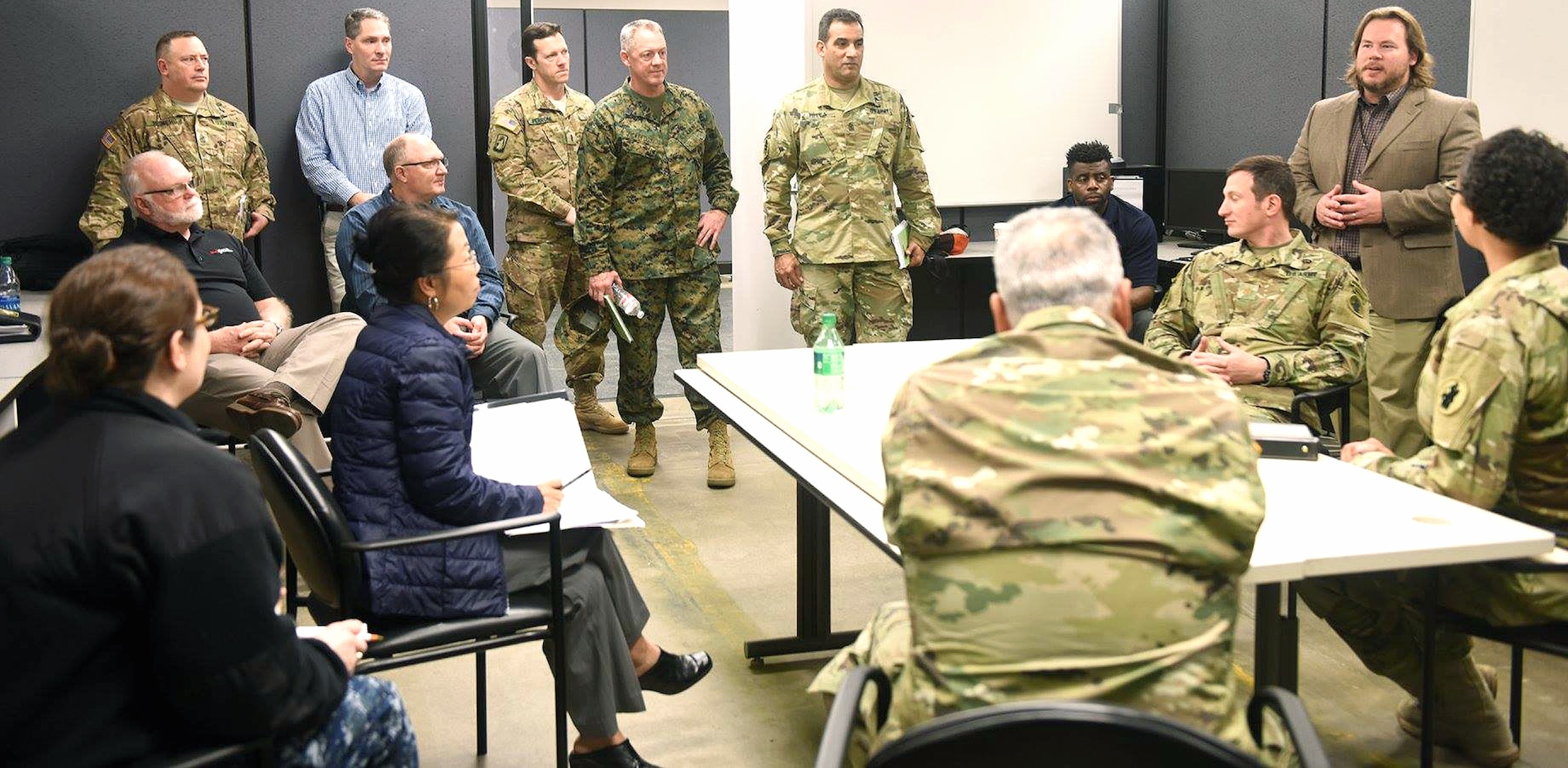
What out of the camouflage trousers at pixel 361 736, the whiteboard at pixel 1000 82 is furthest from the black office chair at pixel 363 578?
the whiteboard at pixel 1000 82

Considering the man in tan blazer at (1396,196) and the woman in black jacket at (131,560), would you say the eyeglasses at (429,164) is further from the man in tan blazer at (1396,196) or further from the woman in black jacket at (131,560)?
the man in tan blazer at (1396,196)

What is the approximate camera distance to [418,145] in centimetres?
441

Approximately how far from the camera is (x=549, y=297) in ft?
19.9

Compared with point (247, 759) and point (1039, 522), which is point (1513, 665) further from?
point (247, 759)

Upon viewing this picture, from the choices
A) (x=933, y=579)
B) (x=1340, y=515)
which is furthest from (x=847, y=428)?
(x=933, y=579)

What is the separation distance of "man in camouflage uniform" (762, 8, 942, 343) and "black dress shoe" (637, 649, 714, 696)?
2.40 meters

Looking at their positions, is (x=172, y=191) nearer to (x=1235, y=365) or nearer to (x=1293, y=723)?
(x=1235, y=365)

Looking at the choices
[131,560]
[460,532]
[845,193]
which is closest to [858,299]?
[845,193]

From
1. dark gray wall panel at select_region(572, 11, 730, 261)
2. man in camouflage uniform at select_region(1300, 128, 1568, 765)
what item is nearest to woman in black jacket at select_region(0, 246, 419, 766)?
man in camouflage uniform at select_region(1300, 128, 1568, 765)

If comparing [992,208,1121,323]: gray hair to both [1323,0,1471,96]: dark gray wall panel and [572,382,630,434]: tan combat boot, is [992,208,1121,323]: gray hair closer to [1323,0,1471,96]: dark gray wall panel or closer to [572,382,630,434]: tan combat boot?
[1323,0,1471,96]: dark gray wall panel

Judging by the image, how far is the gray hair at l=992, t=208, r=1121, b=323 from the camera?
6.14 ft

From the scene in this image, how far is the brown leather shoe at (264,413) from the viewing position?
12.9 ft

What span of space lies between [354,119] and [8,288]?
1.57 meters

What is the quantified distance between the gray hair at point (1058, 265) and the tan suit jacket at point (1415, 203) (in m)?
2.85
